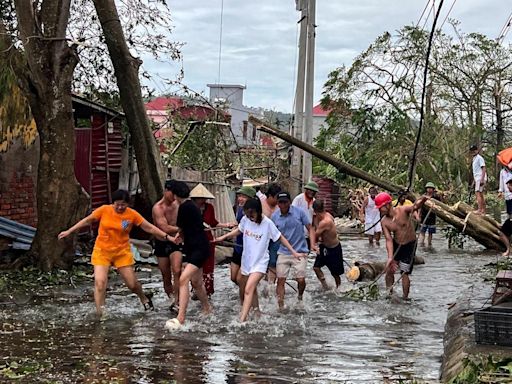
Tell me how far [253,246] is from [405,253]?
318cm

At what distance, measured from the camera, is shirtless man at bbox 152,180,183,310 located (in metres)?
11.1

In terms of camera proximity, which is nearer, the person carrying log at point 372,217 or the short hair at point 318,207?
the short hair at point 318,207

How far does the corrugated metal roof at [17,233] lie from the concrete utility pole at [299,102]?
8.29 metres

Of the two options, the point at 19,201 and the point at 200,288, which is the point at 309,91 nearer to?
the point at 19,201

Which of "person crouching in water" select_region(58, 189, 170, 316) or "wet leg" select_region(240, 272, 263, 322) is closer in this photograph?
"wet leg" select_region(240, 272, 263, 322)

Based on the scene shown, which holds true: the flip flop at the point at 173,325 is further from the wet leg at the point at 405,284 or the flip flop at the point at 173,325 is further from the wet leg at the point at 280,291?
the wet leg at the point at 405,284

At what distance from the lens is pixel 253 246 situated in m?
10.3

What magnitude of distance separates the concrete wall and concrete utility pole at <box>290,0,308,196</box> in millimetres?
7516

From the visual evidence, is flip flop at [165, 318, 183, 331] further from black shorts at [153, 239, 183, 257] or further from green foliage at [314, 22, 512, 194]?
green foliage at [314, 22, 512, 194]

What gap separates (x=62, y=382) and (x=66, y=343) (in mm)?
1864

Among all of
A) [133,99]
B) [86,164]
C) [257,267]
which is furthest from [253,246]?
[86,164]

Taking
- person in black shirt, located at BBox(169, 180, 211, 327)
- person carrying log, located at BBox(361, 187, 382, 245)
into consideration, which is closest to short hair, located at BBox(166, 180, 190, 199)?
person in black shirt, located at BBox(169, 180, 211, 327)

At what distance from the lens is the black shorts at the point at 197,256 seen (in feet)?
33.5

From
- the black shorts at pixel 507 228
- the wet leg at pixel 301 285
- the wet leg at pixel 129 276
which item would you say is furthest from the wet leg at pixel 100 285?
the black shorts at pixel 507 228
